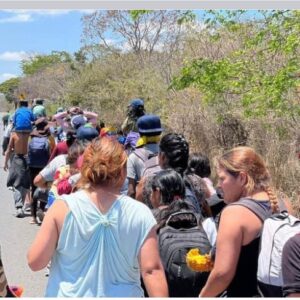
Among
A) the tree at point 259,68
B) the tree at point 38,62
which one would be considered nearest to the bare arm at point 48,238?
the tree at point 259,68

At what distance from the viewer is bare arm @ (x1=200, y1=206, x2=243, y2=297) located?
3.10 m

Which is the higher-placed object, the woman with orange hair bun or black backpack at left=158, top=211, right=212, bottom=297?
the woman with orange hair bun

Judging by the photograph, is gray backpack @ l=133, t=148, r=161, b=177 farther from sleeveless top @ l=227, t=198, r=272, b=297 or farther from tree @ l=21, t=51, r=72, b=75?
tree @ l=21, t=51, r=72, b=75

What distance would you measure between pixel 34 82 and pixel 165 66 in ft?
123

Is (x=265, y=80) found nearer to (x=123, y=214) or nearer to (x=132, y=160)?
(x=132, y=160)

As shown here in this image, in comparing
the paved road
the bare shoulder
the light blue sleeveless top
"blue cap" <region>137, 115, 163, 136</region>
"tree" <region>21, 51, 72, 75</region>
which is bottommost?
the paved road

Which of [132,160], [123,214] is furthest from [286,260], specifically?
[132,160]

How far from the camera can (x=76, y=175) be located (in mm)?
5125

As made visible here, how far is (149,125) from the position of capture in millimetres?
5770

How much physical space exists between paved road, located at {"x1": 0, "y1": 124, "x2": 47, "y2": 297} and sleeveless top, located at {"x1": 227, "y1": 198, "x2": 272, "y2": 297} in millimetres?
3240

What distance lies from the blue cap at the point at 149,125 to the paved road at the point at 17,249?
186 cm

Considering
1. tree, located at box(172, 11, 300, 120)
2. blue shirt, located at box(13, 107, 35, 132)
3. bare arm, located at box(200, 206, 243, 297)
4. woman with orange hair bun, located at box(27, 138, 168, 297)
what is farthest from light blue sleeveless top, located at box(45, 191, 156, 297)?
blue shirt, located at box(13, 107, 35, 132)

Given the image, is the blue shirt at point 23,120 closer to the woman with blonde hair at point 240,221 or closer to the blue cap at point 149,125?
the blue cap at point 149,125

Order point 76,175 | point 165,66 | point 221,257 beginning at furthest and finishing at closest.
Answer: point 165,66
point 76,175
point 221,257
